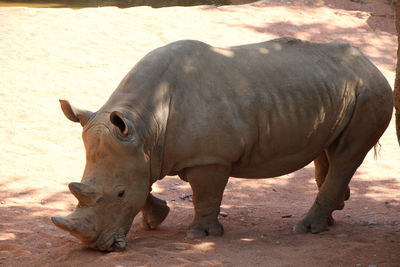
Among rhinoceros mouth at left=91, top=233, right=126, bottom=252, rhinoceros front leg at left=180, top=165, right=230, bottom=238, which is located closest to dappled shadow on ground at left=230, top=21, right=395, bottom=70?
rhinoceros front leg at left=180, top=165, right=230, bottom=238

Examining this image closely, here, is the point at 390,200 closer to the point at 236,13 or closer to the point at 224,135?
the point at 224,135

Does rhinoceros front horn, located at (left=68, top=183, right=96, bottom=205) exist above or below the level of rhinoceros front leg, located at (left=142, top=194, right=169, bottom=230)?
above

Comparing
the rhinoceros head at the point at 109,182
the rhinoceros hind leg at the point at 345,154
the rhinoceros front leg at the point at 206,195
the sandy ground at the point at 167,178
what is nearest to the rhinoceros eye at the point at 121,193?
the rhinoceros head at the point at 109,182

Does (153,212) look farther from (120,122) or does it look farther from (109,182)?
(120,122)

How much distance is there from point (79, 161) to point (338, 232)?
349 centimetres

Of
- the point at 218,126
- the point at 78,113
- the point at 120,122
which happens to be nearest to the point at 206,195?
the point at 218,126

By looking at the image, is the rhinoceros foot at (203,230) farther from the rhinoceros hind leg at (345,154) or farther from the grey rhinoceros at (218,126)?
the rhinoceros hind leg at (345,154)

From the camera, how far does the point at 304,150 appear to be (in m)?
6.83

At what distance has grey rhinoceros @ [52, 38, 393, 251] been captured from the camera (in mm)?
5977

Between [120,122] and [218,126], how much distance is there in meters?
0.84

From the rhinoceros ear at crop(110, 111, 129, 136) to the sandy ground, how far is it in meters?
Result: 0.92

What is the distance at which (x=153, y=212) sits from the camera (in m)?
6.85

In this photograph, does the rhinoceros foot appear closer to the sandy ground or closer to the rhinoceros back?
the sandy ground

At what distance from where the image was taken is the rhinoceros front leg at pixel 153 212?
6.84 m
